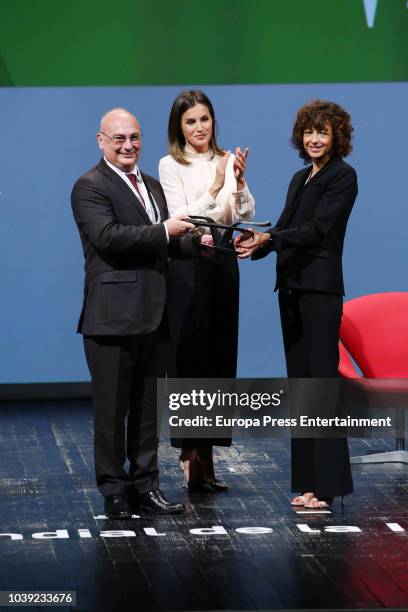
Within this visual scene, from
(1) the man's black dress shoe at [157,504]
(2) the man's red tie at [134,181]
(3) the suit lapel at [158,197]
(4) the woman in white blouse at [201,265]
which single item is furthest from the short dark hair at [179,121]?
(1) the man's black dress shoe at [157,504]

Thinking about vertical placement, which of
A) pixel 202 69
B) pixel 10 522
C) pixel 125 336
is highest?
pixel 202 69

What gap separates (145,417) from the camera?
5055 millimetres

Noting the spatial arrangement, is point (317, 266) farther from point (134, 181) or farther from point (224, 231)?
point (134, 181)

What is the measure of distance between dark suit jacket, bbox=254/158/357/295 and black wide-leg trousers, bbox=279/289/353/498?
2.8 inches

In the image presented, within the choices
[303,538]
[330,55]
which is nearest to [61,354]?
[330,55]

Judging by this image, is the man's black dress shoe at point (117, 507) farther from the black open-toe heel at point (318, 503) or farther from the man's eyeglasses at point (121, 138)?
the man's eyeglasses at point (121, 138)

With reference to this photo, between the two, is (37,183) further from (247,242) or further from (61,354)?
(247,242)

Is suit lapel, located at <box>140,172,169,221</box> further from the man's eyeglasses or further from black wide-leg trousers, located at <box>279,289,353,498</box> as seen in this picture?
black wide-leg trousers, located at <box>279,289,353,498</box>

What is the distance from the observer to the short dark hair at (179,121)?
527 centimetres

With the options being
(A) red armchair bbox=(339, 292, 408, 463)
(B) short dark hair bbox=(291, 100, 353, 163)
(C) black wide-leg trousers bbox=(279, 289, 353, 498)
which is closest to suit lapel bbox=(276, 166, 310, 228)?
(B) short dark hair bbox=(291, 100, 353, 163)

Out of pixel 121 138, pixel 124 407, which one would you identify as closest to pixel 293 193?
pixel 121 138

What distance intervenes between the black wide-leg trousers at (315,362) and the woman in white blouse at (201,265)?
1.15 ft

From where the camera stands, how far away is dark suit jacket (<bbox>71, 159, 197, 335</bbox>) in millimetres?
4832

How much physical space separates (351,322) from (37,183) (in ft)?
8.60
